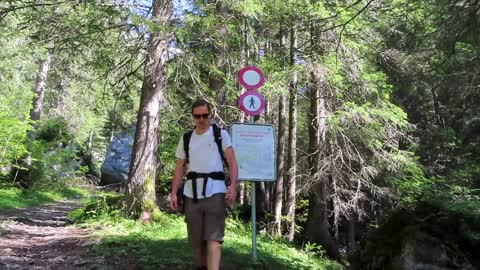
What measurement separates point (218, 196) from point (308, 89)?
32.3ft

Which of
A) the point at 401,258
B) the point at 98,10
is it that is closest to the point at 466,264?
the point at 401,258

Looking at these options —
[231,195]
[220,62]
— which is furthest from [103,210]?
[231,195]

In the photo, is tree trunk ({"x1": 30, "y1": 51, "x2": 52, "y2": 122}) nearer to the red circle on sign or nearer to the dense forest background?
the dense forest background

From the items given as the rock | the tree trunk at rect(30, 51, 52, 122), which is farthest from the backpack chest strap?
the tree trunk at rect(30, 51, 52, 122)

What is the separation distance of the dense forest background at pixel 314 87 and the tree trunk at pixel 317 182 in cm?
4

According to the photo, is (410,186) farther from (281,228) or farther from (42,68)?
(42,68)

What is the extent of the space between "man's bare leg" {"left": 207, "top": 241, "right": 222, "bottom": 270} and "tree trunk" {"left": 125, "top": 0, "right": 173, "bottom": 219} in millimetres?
4760

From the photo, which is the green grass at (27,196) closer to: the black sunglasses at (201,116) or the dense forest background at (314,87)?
the dense forest background at (314,87)

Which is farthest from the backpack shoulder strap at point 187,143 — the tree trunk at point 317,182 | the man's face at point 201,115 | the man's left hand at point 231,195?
the tree trunk at point 317,182

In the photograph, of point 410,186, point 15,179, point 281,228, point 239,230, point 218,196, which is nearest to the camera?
point 218,196

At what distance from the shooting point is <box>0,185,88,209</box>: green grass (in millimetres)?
14633

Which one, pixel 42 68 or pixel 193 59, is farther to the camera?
pixel 42 68

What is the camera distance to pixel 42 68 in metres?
21.9

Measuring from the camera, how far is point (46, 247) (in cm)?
707
